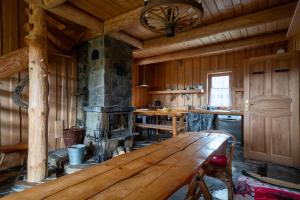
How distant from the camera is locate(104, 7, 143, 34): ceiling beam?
2.96m

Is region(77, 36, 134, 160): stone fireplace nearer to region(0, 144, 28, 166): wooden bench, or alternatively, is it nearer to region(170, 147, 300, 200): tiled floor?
region(0, 144, 28, 166): wooden bench

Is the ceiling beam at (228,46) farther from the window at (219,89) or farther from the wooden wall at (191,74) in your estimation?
the window at (219,89)

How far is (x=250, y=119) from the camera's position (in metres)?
3.70

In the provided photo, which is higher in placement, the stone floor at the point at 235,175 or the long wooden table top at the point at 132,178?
the long wooden table top at the point at 132,178

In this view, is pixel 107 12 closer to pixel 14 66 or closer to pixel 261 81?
pixel 14 66

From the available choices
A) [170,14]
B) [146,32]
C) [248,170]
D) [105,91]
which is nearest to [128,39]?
[146,32]

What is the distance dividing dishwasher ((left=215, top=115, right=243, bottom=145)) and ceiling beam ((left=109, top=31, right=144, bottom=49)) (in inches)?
114

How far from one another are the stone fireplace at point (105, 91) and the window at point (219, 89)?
3064mm

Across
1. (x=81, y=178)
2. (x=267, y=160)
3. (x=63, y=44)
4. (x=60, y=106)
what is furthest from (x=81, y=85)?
(x=267, y=160)

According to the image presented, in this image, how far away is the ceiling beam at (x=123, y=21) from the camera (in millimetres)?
2965

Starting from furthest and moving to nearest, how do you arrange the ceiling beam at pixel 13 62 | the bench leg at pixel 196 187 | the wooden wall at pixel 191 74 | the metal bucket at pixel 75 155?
the wooden wall at pixel 191 74 < the metal bucket at pixel 75 155 < the ceiling beam at pixel 13 62 < the bench leg at pixel 196 187

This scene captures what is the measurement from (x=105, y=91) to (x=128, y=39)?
4.50ft

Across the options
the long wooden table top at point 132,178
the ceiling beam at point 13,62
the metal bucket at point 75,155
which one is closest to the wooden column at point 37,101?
the ceiling beam at point 13,62

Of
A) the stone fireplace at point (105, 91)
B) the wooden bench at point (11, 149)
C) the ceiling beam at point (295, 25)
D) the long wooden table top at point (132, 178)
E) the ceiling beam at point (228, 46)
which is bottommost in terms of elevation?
the wooden bench at point (11, 149)
